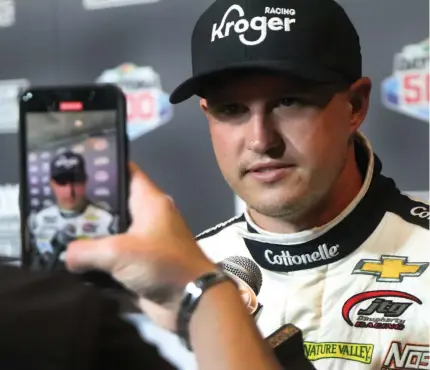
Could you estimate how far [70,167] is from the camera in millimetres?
365

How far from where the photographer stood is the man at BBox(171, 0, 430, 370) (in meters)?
0.43

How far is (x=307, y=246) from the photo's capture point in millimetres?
466

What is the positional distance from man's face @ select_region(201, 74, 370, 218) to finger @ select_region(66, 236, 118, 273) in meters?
0.15

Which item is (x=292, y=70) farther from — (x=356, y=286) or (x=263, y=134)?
(x=356, y=286)

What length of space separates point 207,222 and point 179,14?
0.20 meters

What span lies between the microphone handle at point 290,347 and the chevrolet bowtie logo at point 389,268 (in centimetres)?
7

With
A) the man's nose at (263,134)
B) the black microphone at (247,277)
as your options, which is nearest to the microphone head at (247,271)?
the black microphone at (247,277)

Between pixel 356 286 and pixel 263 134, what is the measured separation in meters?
Answer: 0.15

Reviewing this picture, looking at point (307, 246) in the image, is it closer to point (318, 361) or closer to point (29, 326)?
point (318, 361)

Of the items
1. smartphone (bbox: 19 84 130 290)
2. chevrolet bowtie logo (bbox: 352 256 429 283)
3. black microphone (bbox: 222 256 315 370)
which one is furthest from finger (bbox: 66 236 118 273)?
chevrolet bowtie logo (bbox: 352 256 429 283)

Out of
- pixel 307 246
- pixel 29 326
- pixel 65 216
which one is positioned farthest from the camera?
pixel 307 246

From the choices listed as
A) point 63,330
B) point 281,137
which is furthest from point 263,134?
point 63,330

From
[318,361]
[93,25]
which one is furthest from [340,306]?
[93,25]

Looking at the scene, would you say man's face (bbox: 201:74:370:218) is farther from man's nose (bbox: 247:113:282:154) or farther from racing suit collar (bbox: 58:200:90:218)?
racing suit collar (bbox: 58:200:90:218)
